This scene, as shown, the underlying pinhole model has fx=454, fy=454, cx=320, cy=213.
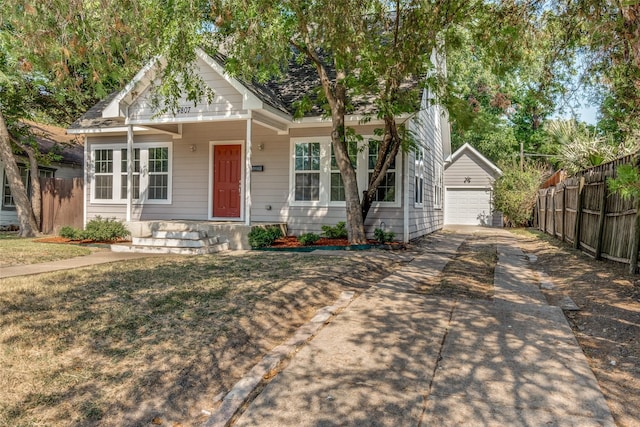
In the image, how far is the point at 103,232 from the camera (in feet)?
35.8

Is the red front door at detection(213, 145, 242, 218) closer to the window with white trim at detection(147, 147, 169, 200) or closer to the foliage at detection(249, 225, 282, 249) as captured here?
the window with white trim at detection(147, 147, 169, 200)

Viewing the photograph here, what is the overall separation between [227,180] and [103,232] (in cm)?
341

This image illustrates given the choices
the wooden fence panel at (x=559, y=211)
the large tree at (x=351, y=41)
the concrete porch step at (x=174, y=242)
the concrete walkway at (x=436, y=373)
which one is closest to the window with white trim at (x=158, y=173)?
the concrete porch step at (x=174, y=242)

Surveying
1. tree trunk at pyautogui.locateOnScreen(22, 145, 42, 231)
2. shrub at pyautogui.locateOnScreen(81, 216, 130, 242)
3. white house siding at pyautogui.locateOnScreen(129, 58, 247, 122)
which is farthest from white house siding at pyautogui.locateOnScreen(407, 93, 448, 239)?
tree trunk at pyautogui.locateOnScreen(22, 145, 42, 231)

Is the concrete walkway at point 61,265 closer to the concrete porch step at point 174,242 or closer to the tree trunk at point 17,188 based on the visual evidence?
the concrete porch step at point 174,242

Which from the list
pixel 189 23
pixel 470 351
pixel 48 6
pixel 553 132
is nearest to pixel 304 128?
pixel 189 23

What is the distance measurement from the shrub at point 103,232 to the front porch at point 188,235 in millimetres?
308

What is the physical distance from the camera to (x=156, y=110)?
36.9ft

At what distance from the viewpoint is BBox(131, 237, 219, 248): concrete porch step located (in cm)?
995

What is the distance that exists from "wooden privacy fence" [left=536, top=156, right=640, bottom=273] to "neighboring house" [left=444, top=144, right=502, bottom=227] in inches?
464

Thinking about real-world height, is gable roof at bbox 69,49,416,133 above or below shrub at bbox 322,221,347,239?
above

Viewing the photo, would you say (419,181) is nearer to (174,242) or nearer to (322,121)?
(322,121)

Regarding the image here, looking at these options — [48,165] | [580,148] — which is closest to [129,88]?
[48,165]

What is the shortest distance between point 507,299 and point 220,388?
3700 millimetres
